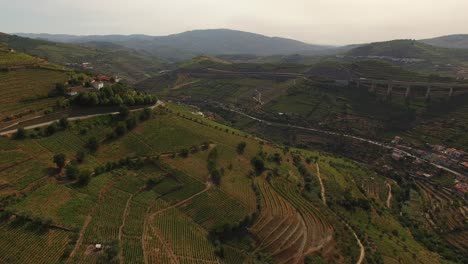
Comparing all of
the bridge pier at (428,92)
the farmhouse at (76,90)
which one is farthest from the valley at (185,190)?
the bridge pier at (428,92)

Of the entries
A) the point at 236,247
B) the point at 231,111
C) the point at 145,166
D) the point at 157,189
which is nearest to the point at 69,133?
the point at 145,166

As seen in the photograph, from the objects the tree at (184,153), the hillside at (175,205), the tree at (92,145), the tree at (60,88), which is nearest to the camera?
the hillside at (175,205)

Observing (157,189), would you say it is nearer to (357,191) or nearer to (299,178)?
(299,178)

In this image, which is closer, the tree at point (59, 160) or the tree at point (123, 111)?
the tree at point (59, 160)

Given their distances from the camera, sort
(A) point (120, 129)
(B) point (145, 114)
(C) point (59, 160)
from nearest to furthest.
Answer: (C) point (59, 160), (A) point (120, 129), (B) point (145, 114)

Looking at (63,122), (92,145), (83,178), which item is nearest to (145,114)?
(92,145)

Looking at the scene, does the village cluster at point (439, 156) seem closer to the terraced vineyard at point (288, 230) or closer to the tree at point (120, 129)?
the terraced vineyard at point (288, 230)

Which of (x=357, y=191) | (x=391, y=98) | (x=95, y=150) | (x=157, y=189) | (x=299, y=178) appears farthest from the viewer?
(x=391, y=98)

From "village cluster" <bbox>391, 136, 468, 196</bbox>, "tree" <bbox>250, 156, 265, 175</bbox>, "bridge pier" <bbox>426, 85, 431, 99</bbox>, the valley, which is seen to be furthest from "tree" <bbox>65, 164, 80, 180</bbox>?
"bridge pier" <bbox>426, 85, 431, 99</bbox>

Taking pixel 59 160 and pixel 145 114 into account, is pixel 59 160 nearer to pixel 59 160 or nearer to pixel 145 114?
pixel 59 160
